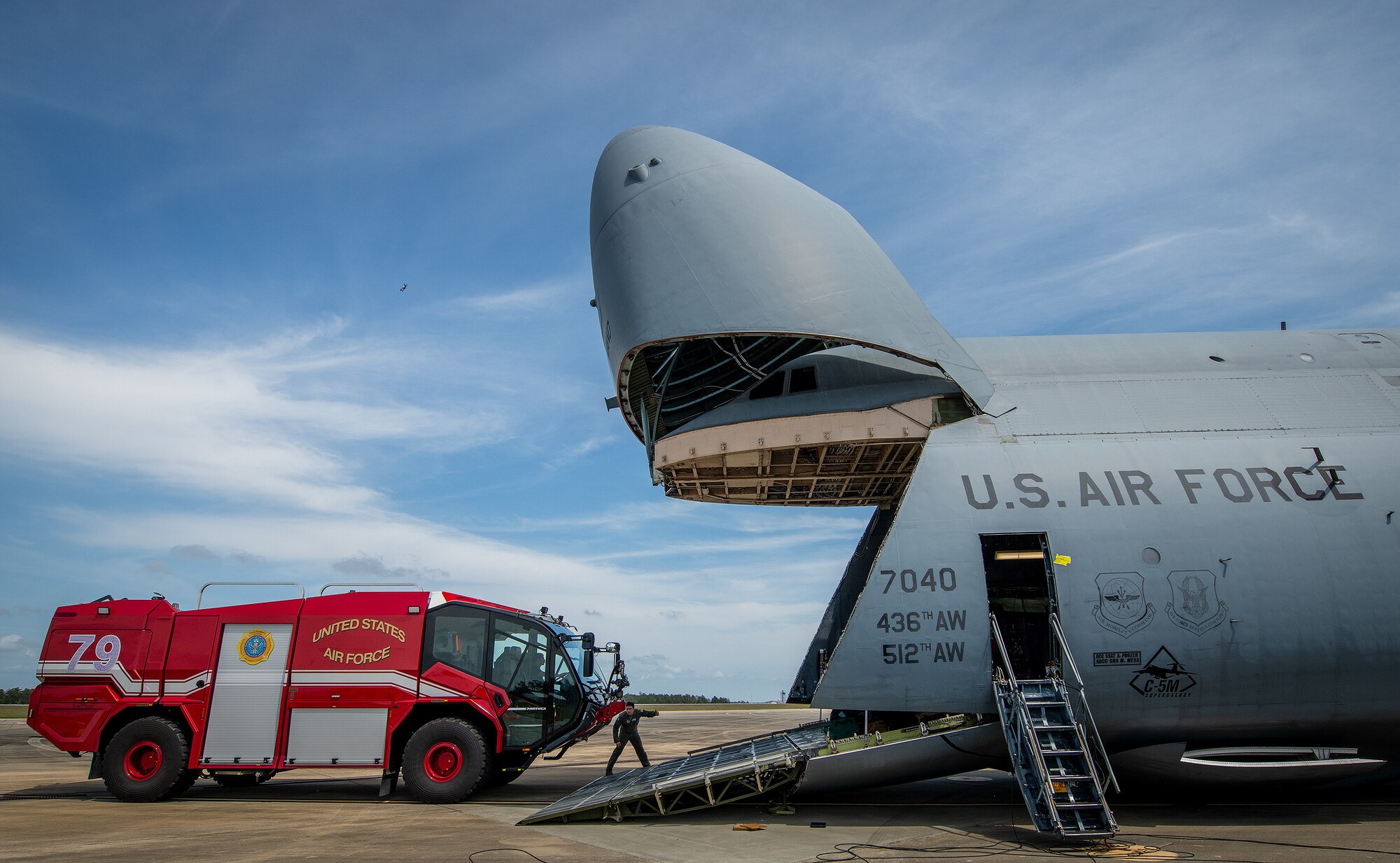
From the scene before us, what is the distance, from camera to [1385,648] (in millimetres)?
10227

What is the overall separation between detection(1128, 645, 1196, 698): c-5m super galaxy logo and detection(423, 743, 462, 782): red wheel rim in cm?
950

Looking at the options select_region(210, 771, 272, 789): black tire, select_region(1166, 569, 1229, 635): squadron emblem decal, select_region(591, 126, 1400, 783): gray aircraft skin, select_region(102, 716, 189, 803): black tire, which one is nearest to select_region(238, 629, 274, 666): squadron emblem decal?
select_region(102, 716, 189, 803): black tire

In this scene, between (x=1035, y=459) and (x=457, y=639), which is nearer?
(x=1035, y=459)

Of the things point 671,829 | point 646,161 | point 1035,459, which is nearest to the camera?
point 671,829

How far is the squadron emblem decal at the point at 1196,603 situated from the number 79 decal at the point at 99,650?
15459mm

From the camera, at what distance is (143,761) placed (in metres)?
12.5

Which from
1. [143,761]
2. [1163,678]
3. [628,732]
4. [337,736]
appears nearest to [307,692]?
[337,736]

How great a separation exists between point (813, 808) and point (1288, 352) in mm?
10399

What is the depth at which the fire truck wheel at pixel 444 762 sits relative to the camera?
12.0 m

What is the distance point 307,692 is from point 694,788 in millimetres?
6229

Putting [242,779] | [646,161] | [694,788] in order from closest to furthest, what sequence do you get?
[694,788]
[646,161]
[242,779]

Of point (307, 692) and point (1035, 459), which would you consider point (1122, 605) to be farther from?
point (307, 692)

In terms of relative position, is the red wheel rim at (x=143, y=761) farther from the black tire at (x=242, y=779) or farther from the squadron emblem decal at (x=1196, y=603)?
the squadron emblem decal at (x=1196, y=603)

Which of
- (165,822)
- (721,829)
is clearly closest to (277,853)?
(165,822)
